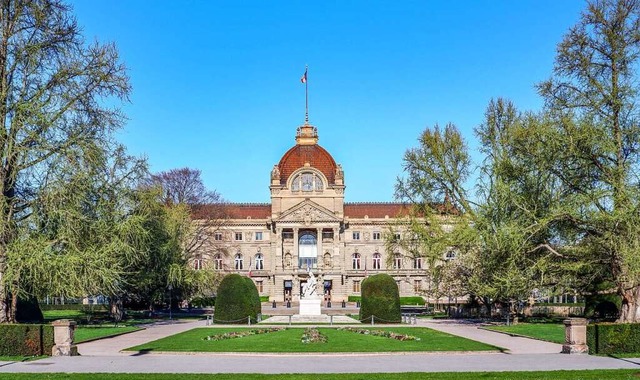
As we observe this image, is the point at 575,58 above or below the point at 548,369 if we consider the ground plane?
above

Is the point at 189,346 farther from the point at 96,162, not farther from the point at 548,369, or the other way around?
the point at 548,369

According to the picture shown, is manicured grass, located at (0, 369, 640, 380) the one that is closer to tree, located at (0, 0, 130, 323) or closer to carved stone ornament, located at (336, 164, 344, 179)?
tree, located at (0, 0, 130, 323)

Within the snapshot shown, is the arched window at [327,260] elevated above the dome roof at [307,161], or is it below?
below

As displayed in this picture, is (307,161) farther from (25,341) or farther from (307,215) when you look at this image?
(25,341)

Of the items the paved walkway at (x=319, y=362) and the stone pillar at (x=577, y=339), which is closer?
the paved walkway at (x=319, y=362)

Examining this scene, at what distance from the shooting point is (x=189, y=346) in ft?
89.0

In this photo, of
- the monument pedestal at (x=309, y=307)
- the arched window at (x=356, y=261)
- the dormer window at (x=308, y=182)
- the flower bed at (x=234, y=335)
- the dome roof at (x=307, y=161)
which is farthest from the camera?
the arched window at (x=356, y=261)

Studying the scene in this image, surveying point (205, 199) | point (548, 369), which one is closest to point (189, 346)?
point (548, 369)

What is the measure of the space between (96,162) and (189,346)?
9538mm

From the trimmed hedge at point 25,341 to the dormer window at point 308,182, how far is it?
230 feet

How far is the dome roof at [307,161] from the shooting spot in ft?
312

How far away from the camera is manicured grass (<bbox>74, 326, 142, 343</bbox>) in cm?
3097

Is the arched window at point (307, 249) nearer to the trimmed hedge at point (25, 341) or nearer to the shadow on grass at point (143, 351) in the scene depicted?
the shadow on grass at point (143, 351)

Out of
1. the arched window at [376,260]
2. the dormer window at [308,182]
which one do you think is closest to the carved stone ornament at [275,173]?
the dormer window at [308,182]
